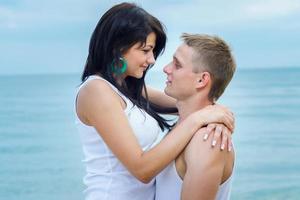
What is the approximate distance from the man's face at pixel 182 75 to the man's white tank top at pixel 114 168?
0.20 meters

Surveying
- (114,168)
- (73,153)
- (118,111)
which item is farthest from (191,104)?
(73,153)

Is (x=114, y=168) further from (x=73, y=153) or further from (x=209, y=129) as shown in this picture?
(x=73, y=153)

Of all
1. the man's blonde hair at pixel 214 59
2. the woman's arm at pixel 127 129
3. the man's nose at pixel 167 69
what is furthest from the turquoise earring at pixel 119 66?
the man's blonde hair at pixel 214 59

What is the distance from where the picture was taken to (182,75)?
2.25 meters

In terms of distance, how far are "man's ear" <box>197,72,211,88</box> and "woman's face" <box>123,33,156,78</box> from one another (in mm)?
324

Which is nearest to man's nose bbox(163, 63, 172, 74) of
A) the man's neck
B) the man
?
the man

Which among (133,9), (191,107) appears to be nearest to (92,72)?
(133,9)

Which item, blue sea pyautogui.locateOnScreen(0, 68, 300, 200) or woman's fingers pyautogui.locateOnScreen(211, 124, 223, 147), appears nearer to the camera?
woman's fingers pyautogui.locateOnScreen(211, 124, 223, 147)

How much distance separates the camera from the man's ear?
2.21 meters

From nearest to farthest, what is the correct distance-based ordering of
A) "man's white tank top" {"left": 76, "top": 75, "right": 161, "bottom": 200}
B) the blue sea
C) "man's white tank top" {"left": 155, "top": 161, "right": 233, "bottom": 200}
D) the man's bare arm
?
the man's bare arm < "man's white tank top" {"left": 155, "top": 161, "right": 233, "bottom": 200} < "man's white tank top" {"left": 76, "top": 75, "right": 161, "bottom": 200} < the blue sea

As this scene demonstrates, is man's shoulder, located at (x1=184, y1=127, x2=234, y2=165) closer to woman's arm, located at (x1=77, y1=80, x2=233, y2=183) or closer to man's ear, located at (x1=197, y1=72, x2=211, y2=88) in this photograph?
woman's arm, located at (x1=77, y1=80, x2=233, y2=183)

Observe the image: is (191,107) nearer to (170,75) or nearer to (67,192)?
(170,75)

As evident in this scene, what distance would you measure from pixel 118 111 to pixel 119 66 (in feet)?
0.72

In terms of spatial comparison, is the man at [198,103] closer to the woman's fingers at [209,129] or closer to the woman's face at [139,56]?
the woman's fingers at [209,129]
